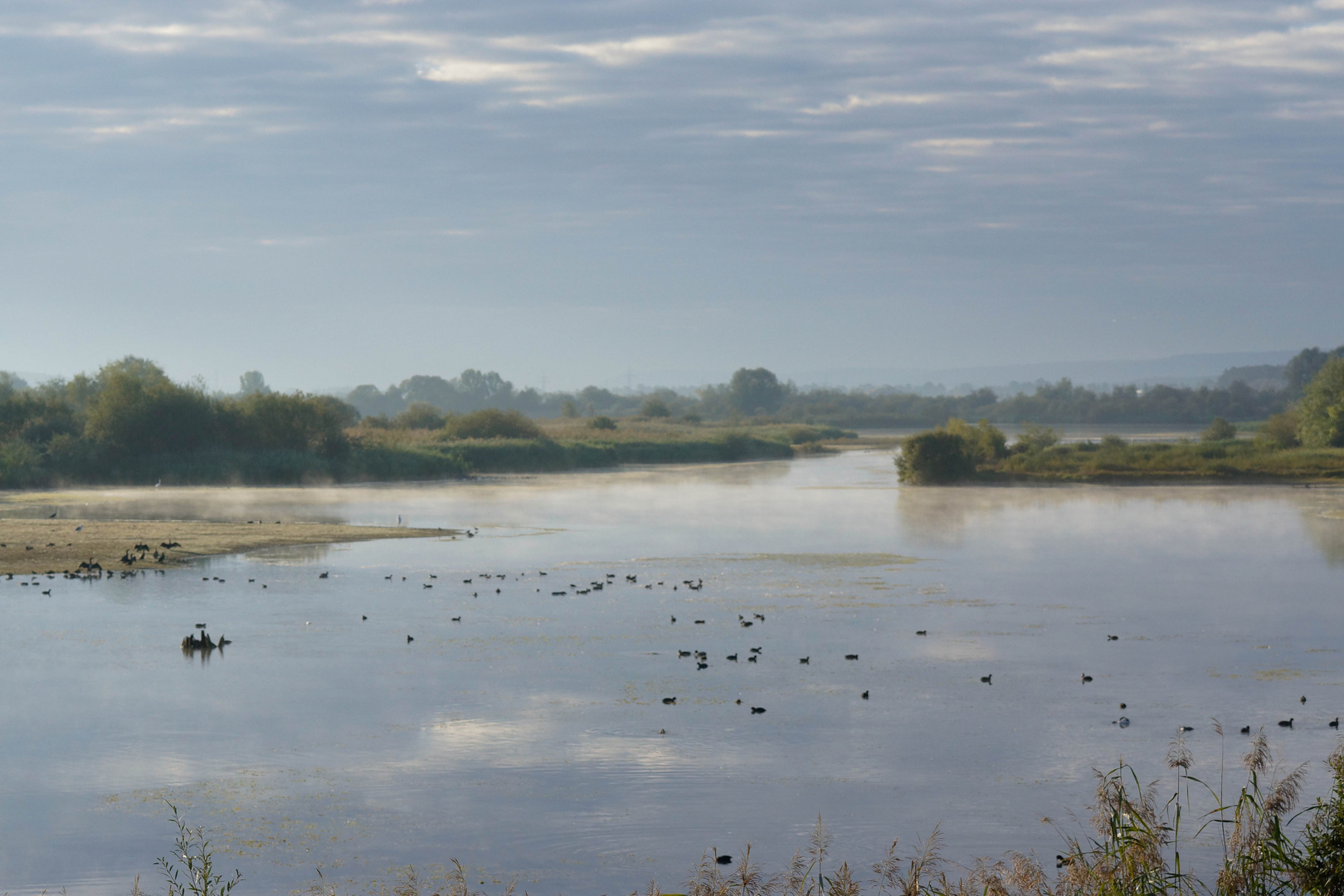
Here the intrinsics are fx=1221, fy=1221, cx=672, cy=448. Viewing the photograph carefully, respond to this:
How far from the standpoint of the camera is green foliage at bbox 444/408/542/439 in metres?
72.8

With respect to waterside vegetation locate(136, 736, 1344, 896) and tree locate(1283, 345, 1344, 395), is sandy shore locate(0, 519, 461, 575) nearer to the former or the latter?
waterside vegetation locate(136, 736, 1344, 896)

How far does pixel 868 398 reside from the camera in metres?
180

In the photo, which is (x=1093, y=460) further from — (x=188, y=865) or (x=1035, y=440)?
(x=188, y=865)

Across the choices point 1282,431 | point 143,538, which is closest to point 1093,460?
point 1282,431

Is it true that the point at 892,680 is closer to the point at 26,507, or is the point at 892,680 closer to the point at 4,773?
the point at 4,773

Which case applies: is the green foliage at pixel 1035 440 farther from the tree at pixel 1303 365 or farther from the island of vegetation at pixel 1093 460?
the tree at pixel 1303 365

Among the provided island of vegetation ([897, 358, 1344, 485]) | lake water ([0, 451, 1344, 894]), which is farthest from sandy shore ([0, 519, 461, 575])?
island of vegetation ([897, 358, 1344, 485])

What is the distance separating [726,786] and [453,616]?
28.7 feet

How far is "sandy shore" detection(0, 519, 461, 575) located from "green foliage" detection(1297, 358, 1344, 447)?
156 ft

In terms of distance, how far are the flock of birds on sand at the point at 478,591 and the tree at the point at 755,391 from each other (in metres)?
136

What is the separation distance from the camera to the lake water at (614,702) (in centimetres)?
856

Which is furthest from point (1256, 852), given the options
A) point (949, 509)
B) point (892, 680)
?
point (949, 509)

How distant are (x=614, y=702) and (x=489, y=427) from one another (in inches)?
2447

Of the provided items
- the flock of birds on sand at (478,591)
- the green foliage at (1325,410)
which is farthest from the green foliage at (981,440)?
the flock of birds on sand at (478,591)
